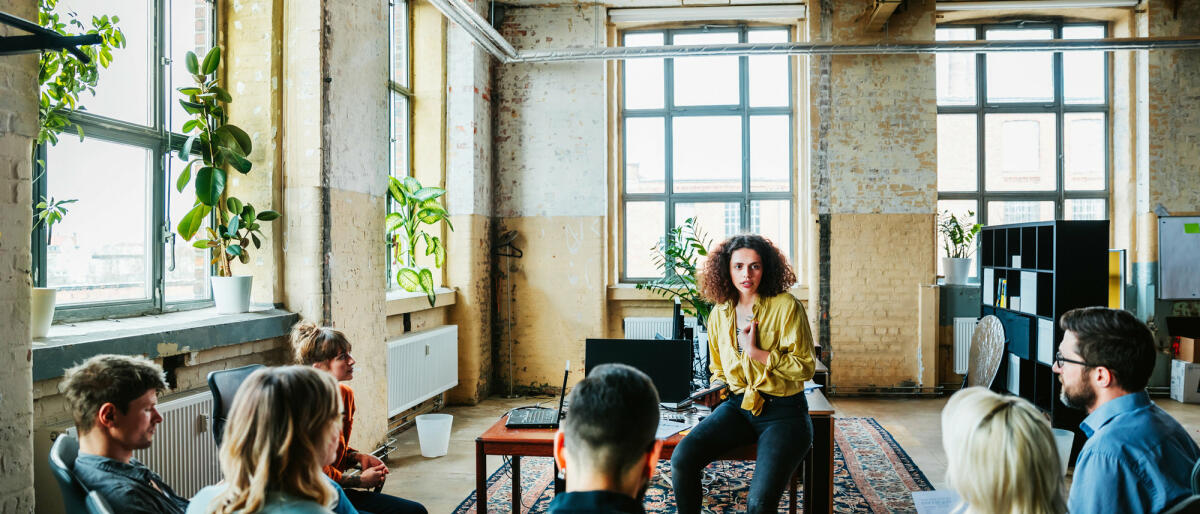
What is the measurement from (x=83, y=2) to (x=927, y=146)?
23.1 feet

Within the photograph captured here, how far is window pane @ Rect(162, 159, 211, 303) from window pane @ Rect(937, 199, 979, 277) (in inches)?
275

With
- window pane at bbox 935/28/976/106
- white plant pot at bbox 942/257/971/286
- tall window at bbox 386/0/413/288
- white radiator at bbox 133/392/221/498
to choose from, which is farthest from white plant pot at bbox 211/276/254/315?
window pane at bbox 935/28/976/106

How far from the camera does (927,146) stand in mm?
7469

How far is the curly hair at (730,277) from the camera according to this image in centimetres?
353

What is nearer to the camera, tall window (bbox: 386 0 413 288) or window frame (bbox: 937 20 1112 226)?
tall window (bbox: 386 0 413 288)

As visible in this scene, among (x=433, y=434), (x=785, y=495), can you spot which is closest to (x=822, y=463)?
(x=785, y=495)

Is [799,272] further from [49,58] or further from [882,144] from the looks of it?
[49,58]

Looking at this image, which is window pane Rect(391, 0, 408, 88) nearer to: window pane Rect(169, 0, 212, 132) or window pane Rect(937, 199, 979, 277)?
window pane Rect(169, 0, 212, 132)

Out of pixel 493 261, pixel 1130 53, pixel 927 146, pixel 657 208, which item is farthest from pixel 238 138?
pixel 1130 53

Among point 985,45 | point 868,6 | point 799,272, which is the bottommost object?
point 799,272

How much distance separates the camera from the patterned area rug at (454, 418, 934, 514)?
4.30m

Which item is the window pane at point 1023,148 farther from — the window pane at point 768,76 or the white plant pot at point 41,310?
the white plant pot at point 41,310

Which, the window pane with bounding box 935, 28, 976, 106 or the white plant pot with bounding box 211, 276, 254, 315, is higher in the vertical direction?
the window pane with bounding box 935, 28, 976, 106

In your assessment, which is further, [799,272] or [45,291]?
[799,272]
